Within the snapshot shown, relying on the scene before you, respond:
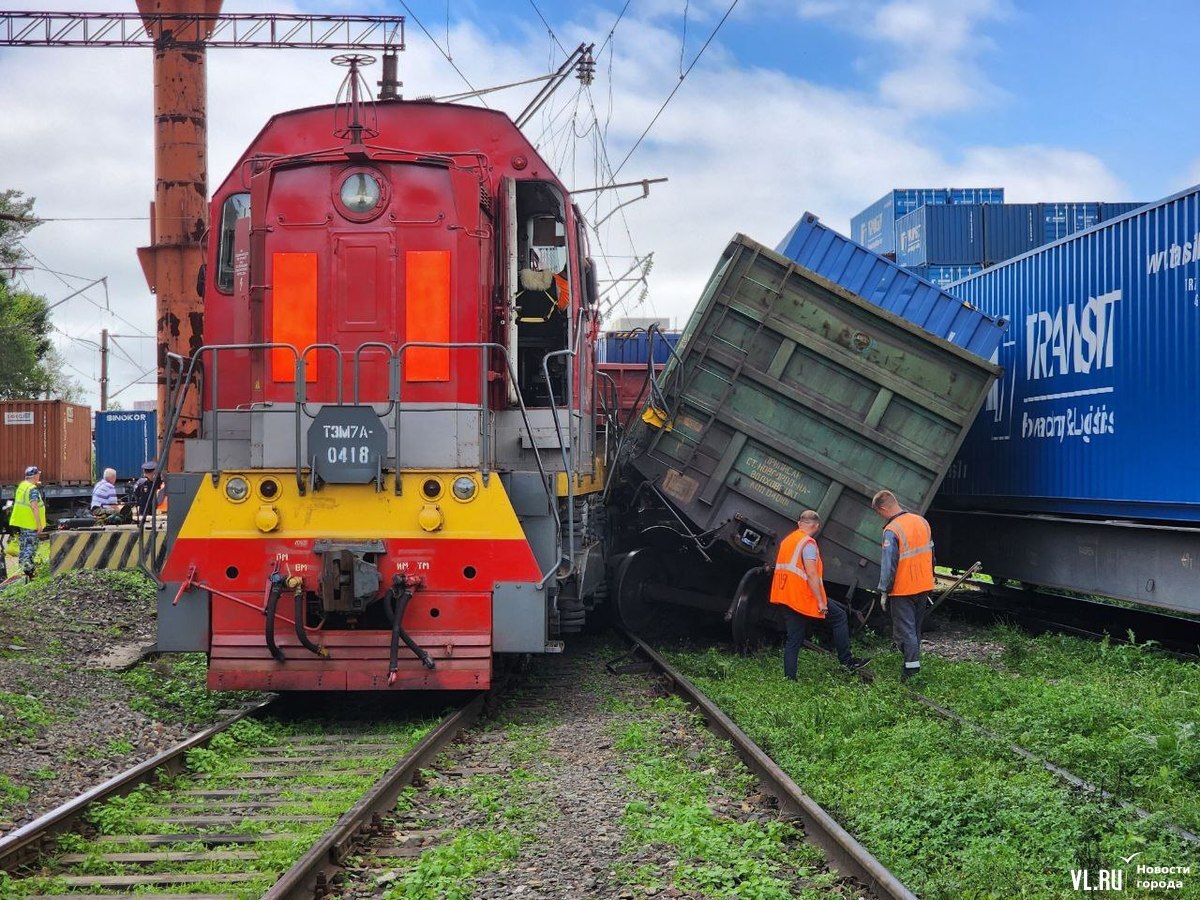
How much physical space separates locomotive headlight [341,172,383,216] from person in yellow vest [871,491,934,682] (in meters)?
4.39

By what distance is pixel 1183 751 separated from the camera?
5.93m

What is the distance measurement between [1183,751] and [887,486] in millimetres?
4315

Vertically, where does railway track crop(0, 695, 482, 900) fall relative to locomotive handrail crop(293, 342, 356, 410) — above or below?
below

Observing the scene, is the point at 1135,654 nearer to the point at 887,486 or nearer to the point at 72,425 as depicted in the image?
the point at 887,486

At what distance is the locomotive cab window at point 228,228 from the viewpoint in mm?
8234

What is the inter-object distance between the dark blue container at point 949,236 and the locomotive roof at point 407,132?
19763mm

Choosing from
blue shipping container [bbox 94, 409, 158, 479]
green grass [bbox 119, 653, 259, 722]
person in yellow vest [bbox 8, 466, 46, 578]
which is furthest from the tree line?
green grass [bbox 119, 653, 259, 722]

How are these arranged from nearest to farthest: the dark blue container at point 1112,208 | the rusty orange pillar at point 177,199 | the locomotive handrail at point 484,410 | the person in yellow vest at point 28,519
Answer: the locomotive handrail at point 484,410 < the rusty orange pillar at point 177,199 < the person in yellow vest at point 28,519 < the dark blue container at point 1112,208

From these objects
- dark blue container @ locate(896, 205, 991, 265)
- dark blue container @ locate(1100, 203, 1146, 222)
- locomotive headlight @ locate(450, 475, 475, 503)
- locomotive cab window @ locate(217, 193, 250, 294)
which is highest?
dark blue container @ locate(1100, 203, 1146, 222)

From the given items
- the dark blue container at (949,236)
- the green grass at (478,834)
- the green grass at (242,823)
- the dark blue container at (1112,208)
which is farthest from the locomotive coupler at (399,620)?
the dark blue container at (1112,208)

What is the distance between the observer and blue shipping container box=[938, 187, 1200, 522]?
9.93 meters

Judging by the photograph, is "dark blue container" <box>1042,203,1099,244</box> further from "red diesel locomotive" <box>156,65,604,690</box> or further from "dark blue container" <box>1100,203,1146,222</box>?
"red diesel locomotive" <box>156,65,604,690</box>

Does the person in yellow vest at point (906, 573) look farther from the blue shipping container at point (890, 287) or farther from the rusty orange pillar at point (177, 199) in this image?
the rusty orange pillar at point (177, 199)

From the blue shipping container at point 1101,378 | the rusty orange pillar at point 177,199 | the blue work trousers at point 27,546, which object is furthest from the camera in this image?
the blue work trousers at point 27,546
